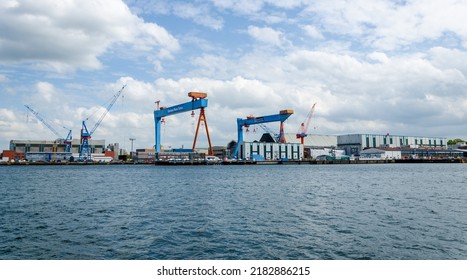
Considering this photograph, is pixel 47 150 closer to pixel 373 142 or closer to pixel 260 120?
pixel 260 120

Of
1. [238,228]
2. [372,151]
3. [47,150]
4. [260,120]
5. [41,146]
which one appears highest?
[260,120]

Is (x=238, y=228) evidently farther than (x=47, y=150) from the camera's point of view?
No

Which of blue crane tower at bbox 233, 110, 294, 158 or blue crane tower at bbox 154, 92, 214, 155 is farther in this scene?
blue crane tower at bbox 233, 110, 294, 158

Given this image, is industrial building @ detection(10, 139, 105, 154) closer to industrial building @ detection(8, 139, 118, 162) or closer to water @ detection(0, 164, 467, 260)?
industrial building @ detection(8, 139, 118, 162)

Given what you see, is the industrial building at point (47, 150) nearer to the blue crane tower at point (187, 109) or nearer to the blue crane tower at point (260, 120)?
the blue crane tower at point (187, 109)

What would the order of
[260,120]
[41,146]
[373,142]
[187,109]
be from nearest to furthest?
[187,109]
[260,120]
[41,146]
[373,142]

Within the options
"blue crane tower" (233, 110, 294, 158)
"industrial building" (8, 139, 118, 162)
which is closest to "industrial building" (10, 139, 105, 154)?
"industrial building" (8, 139, 118, 162)

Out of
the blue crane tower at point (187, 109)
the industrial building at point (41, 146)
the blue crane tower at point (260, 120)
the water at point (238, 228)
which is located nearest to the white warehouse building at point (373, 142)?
the blue crane tower at point (260, 120)

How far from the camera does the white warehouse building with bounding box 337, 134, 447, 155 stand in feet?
397

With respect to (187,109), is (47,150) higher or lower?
lower

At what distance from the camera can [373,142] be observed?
122438mm

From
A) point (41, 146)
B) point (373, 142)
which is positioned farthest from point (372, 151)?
point (41, 146)

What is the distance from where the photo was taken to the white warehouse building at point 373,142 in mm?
121000
